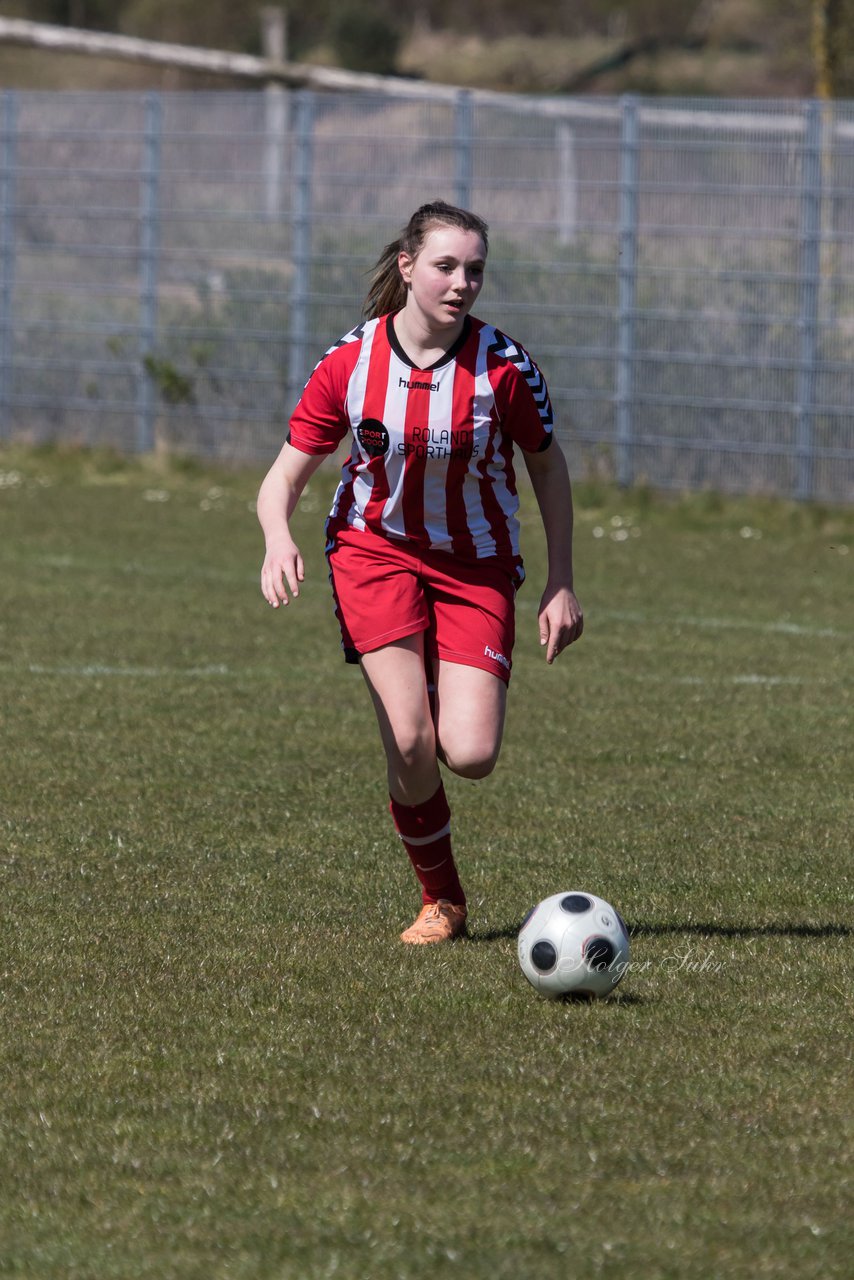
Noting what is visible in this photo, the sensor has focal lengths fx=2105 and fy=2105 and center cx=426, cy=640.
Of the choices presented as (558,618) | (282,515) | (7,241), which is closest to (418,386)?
(282,515)

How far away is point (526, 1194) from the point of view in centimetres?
384

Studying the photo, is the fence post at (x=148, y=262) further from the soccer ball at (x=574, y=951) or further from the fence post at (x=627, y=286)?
the soccer ball at (x=574, y=951)

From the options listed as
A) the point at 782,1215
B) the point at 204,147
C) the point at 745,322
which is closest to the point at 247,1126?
the point at 782,1215

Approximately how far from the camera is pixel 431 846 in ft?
19.3

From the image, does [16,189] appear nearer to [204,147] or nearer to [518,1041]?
[204,147]

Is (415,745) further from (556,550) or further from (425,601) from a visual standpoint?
(556,550)

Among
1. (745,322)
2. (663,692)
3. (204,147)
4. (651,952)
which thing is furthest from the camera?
(204,147)

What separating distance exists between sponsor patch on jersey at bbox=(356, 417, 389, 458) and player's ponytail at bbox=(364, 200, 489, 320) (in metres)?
0.36

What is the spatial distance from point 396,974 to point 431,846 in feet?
1.91

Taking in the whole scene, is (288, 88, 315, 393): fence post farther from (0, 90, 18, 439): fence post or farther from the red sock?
Answer: the red sock

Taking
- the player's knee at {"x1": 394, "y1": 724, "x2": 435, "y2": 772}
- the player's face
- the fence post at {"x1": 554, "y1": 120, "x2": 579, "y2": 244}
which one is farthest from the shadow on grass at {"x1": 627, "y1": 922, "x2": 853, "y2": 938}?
the fence post at {"x1": 554, "y1": 120, "x2": 579, "y2": 244}

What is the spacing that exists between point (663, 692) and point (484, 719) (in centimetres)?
432

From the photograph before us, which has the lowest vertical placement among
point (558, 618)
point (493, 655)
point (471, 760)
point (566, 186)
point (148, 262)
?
point (471, 760)

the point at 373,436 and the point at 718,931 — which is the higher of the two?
the point at 373,436
